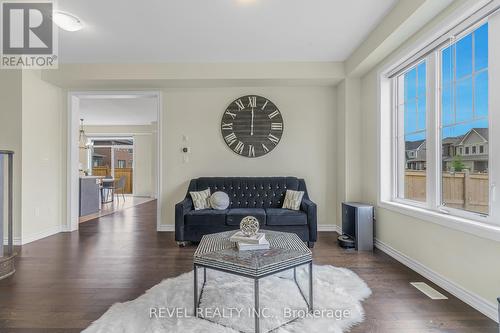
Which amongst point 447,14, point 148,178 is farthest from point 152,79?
point 148,178

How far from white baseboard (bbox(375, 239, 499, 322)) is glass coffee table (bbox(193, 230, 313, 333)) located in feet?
4.17

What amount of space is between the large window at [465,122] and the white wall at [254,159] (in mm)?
2073

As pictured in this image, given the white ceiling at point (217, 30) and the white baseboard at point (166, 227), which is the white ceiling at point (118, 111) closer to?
the white ceiling at point (217, 30)

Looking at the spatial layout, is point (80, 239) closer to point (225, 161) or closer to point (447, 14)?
point (225, 161)

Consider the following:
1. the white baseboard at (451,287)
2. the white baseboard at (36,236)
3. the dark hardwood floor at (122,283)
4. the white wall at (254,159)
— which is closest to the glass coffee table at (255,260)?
the dark hardwood floor at (122,283)

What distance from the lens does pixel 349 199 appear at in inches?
165

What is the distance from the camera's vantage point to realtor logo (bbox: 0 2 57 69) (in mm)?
2789

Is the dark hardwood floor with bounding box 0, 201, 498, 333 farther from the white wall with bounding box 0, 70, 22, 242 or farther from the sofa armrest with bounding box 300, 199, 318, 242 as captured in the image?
the white wall with bounding box 0, 70, 22, 242

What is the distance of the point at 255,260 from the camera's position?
1822mm

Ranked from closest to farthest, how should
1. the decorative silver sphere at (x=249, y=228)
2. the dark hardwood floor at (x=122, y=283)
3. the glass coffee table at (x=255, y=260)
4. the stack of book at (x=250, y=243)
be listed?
the glass coffee table at (x=255, y=260) → the dark hardwood floor at (x=122, y=283) → the stack of book at (x=250, y=243) → the decorative silver sphere at (x=249, y=228)

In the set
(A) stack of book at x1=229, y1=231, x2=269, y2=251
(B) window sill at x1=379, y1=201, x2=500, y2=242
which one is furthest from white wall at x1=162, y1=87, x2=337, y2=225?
(A) stack of book at x1=229, y1=231, x2=269, y2=251

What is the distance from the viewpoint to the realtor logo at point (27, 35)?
2.79 metres

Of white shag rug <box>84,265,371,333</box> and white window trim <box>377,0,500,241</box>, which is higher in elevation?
white window trim <box>377,0,500,241</box>

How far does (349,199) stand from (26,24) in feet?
15.4
